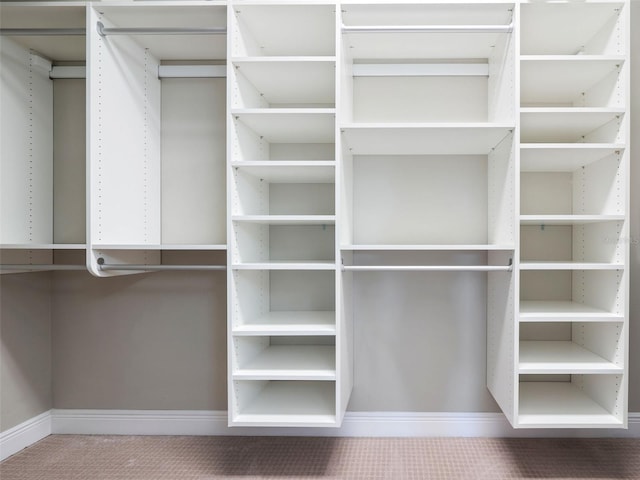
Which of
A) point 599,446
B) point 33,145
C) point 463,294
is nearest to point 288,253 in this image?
point 463,294

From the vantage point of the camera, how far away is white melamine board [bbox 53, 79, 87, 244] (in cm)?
235

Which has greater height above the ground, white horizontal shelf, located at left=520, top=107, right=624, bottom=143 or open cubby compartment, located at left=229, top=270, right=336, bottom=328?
white horizontal shelf, located at left=520, top=107, right=624, bottom=143

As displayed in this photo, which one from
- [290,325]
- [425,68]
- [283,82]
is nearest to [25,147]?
[283,82]

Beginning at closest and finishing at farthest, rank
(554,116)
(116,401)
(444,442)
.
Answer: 1. (554,116)
2. (444,442)
3. (116,401)

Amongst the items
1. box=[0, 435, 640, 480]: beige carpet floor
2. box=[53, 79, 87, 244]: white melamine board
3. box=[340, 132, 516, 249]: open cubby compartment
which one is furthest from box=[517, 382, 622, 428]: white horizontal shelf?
box=[53, 79, 87, 244]: white melamine board

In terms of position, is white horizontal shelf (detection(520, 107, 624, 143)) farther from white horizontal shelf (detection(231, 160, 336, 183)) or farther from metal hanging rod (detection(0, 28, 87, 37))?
metal hanging rod (detection(0, 28, 87, 37))

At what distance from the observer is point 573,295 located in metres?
2.23

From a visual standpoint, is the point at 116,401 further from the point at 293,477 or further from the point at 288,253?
the point at 288,253

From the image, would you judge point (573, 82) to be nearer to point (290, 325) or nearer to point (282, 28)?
point (282, 28)

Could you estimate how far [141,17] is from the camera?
1.86m

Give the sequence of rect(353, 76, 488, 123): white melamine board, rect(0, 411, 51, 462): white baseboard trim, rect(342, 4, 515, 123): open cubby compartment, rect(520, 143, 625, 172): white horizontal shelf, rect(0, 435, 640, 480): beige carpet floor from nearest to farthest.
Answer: rect(520, 143, 625, 172): white horizontal shelf < rect(342, 4, 515, 123): open cubby compartment < rect(0, 435, 640, 480): beige carpet floor < rect(0, 411, 51, 462): white baseboard trim < rect(353, 76, 488, 123): white melamine board

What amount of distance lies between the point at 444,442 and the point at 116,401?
72.9 inches

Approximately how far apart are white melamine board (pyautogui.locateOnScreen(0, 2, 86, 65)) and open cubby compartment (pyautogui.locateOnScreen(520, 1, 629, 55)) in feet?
6.50

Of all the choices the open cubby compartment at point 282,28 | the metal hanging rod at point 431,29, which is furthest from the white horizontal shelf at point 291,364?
the metal hanging rod at point 431,29
